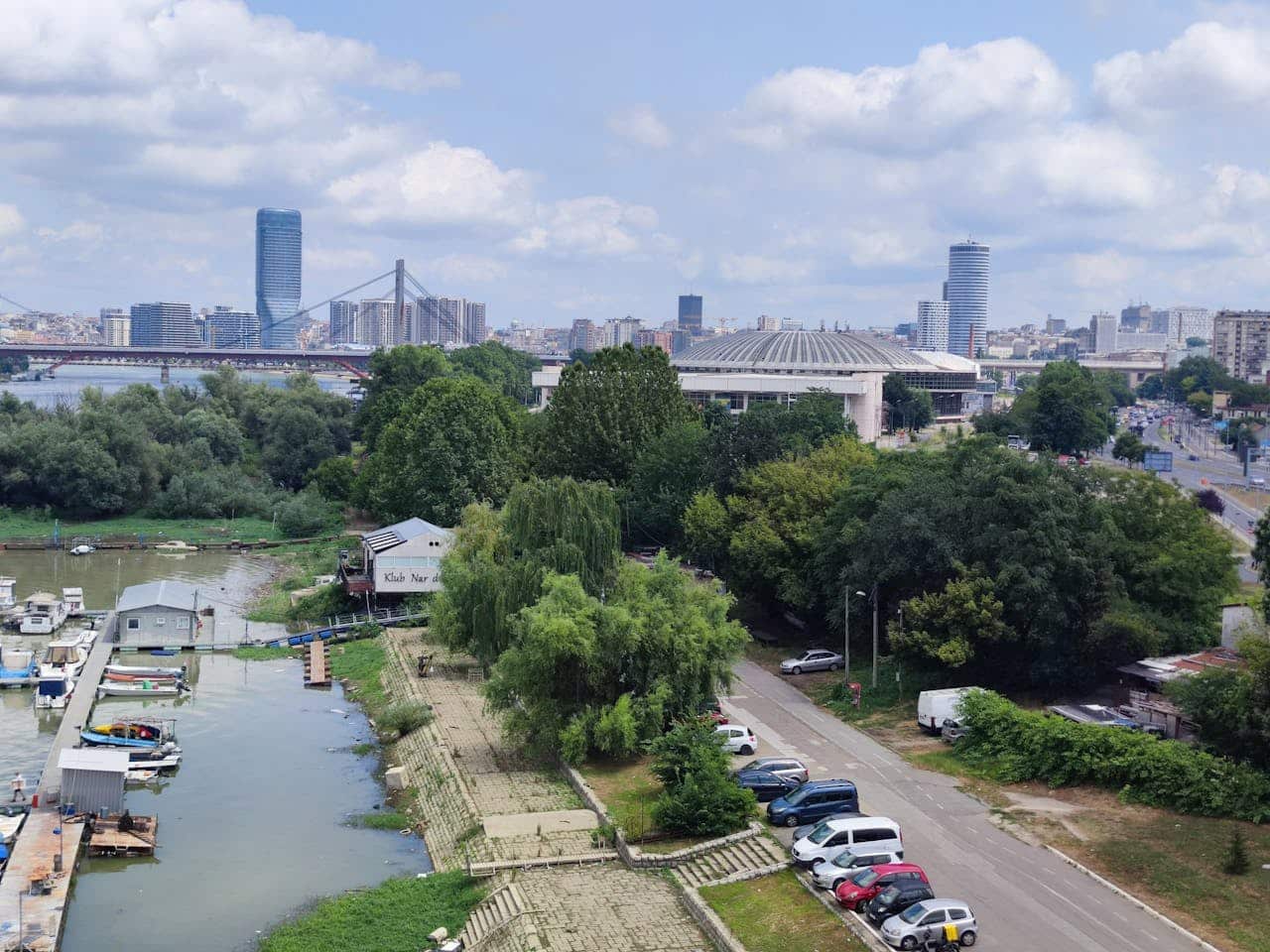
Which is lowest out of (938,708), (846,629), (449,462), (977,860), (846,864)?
(977,860)

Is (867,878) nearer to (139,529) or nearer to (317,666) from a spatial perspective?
(317,666)

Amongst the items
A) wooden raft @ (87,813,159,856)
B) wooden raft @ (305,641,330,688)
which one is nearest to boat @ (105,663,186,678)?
wooden raft @ (305,641,330,688)

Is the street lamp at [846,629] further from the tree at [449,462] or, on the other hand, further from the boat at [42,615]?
the boat at [42,615]

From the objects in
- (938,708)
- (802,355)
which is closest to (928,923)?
(938,708)

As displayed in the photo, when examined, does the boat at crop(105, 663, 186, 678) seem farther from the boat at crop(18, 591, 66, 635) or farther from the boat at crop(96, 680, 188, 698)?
the boat at crop(18, 591, 66, 635)

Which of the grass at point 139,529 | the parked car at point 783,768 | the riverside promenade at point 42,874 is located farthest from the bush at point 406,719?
the grass at point 139,529

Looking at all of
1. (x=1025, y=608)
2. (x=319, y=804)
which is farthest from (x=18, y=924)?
(x=1025, y=608)
